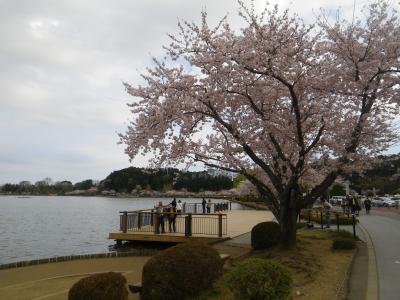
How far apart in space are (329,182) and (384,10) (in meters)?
5.49

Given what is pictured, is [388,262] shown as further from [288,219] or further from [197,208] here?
[197,208]

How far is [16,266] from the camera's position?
48.7 ft

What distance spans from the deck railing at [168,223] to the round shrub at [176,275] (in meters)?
11.3

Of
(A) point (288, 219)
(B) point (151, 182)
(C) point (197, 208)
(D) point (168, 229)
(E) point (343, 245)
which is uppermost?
(B) point (151, 182)

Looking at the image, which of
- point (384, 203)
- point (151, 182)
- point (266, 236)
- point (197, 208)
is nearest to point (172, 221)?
point (266, 236)

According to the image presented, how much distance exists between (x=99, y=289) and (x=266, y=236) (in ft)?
26.3

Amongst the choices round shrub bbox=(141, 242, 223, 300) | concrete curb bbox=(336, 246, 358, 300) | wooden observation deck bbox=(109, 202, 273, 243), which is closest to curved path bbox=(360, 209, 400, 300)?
concrete curb bbox=(336, 246, 358, 300)

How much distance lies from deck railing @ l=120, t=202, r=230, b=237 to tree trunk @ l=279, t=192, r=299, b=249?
5995 mm

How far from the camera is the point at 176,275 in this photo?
25.5ft

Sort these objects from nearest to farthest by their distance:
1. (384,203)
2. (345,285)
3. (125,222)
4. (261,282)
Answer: (261,282) → (345,285) → (125,222) → (384,203)

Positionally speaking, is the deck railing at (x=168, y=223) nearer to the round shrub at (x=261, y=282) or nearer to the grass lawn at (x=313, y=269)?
the grass lawn at (x=313, y=269)

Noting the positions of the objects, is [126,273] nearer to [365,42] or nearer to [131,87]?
[131,87]

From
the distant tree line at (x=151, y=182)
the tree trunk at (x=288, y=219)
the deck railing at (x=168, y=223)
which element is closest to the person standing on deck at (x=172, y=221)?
the deck railing at (x=168, y=223)

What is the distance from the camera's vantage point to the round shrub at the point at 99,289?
23.1 ft
